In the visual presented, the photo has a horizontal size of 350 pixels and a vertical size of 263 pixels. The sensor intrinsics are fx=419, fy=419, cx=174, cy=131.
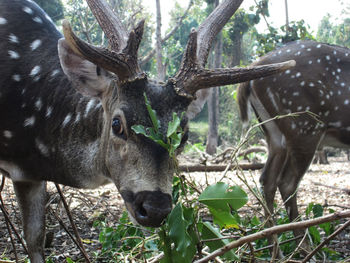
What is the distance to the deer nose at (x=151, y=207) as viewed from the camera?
87.2 inches

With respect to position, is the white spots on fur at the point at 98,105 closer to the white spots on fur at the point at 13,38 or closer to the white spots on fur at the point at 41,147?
the white spots on fur at the point at 41,147

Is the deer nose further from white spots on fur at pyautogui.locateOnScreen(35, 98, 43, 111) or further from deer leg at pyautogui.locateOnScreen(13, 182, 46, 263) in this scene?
deer leg at pyautogui.locateOnScreen(13, 182, 46, 263)

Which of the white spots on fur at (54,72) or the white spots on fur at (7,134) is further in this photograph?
the white spots on fur at (54,72)

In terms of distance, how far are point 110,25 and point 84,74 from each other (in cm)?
44

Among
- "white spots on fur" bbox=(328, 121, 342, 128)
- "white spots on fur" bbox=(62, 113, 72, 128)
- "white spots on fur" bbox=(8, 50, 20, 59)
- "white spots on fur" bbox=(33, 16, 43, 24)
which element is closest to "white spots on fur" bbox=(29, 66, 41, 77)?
"white spots on fur" bbox=(8, 50, 20, 59)

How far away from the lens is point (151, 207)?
224 cm

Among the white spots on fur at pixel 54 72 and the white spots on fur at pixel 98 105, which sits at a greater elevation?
the white spots on fur at pixel 54 72

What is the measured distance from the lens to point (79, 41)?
2539 millimetres

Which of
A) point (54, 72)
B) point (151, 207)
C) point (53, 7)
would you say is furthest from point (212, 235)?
point (53, 7)

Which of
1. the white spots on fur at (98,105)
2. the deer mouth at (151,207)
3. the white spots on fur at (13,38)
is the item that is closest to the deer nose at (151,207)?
the deer mouth at (151,207)

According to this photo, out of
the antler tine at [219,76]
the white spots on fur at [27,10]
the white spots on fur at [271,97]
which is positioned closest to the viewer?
the antler tine at [219,76]

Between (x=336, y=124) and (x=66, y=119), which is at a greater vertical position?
(x=66, y=119)

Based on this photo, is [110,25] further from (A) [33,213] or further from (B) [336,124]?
(B) [336,124]

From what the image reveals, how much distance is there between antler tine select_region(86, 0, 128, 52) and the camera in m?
3.07
